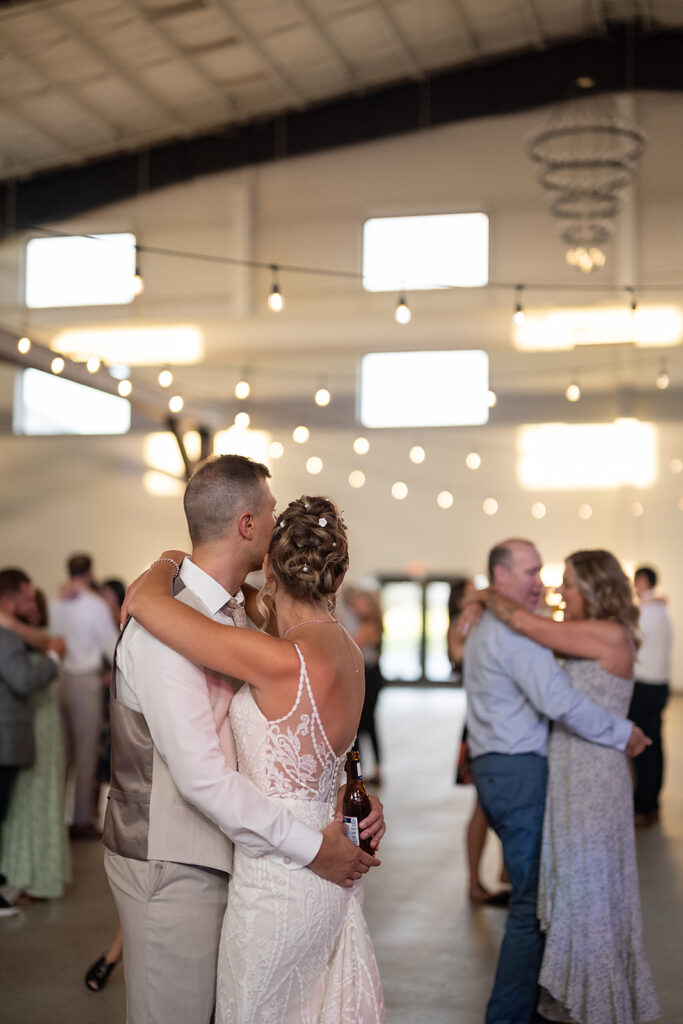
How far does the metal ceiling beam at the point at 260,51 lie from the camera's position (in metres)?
9.52

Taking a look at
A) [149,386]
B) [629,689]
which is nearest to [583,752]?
[629,689]

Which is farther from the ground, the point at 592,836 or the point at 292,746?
the point at 292,746

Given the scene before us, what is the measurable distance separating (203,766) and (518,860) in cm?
172

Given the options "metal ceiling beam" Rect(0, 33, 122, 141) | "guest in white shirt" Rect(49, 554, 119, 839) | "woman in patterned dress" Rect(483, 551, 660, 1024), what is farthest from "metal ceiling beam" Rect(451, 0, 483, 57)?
"woman in patterned dress" Rect(483, 551, 660, 1024)

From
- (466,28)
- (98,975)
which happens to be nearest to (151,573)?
(98,975)

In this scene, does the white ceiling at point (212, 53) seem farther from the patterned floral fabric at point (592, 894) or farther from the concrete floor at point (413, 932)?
the patterned floral fabric at point (592, 894)

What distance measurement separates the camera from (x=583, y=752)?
326cm

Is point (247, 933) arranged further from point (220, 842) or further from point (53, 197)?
point (53, 197)

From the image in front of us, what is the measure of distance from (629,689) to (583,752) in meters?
0.28

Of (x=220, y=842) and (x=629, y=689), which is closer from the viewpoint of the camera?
(x=220, y=842)

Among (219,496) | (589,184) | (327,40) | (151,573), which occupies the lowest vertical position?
(151,573)

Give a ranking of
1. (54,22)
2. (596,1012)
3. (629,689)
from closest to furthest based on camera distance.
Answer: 1. (596,1012)
2. (629,689)
3. (54,22)

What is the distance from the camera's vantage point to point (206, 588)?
6.79 ft

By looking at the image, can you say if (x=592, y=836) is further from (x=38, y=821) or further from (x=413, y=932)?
(x=38, y=821)
